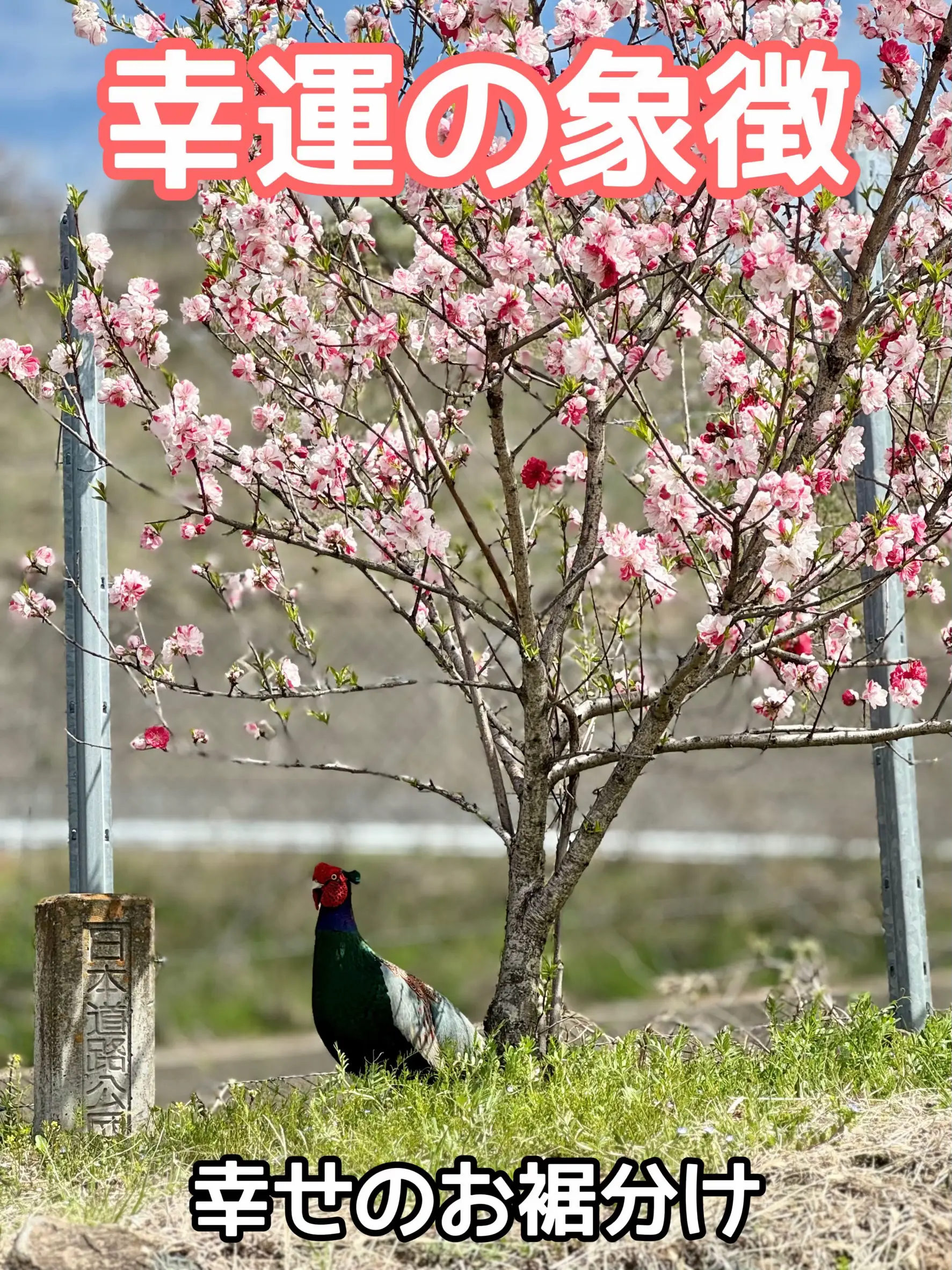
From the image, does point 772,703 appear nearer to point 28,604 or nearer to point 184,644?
point 184,644

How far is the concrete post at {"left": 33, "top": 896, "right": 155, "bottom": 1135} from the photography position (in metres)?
3.00

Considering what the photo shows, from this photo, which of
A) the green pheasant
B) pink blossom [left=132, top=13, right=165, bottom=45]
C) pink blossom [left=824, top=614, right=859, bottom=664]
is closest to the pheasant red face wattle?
the green pheasant

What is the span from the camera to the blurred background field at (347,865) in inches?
269

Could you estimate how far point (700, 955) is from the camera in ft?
25.4

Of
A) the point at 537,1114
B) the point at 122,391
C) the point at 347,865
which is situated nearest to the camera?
the point at 537,1114

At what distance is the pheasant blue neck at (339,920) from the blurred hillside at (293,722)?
2.29 meters

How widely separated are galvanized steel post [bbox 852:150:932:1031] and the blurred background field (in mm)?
2509

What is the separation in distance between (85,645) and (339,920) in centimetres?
101

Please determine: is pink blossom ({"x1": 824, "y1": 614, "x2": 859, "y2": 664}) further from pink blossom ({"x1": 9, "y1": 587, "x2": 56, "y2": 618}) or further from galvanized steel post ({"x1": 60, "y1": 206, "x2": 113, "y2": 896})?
pink blossom ({"x1": 9, "y1": 587, "x2": 56, "y2": 618})

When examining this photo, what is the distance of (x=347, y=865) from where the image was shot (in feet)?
23.4

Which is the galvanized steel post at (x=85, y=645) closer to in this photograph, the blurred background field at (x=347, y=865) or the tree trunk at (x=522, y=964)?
the tree trunk at (x=522, y=964)

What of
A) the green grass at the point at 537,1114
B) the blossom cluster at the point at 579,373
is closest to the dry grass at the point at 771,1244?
the green grass at the point at 537,1114

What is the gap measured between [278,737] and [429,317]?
1.19 metres

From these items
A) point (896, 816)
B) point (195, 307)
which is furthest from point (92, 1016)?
point (896, 816)
